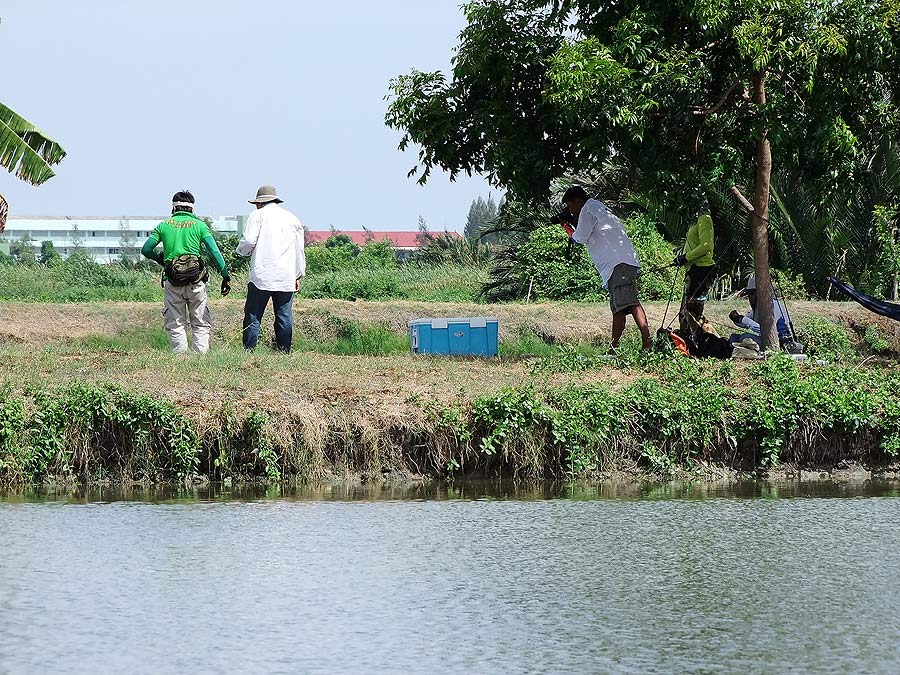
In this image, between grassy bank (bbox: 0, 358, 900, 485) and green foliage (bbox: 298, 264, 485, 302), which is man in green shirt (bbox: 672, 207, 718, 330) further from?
green foliage (bbox: 298, 264, 485, 302)

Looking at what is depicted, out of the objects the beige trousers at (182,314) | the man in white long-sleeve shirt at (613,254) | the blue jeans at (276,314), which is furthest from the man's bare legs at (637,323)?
the beige trousers at (182,314)

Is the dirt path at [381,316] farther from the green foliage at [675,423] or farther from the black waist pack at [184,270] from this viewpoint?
the green foliage at [675,423]

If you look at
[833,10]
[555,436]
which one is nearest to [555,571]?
[555,436]

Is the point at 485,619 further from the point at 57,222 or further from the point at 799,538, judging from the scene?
the point at 57,222

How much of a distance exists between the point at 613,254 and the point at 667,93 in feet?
5.08

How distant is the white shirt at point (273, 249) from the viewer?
41.2ft

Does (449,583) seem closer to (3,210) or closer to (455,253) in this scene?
(3,210)

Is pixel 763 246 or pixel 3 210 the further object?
pixel 3 210

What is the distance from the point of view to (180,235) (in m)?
12.5

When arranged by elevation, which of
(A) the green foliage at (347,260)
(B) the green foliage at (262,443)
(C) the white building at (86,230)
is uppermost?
(C) the white building at (86,230)

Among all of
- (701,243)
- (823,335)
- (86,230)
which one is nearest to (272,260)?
(701,243)

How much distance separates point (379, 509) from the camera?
724cm

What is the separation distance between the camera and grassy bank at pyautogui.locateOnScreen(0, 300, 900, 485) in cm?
823

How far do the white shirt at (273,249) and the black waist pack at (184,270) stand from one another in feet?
1.44
